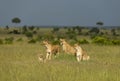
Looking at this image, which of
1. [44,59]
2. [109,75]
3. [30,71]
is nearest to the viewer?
[109,75]

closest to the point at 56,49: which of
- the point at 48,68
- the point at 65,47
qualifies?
the point at 65,47

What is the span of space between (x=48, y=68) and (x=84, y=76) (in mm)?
2263

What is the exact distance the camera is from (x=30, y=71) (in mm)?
13414

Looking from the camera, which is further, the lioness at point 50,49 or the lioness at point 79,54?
the lioness at point 50,49

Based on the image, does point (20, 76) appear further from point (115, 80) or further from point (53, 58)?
point (53, 58)

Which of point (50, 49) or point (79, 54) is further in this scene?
point (50, 49)

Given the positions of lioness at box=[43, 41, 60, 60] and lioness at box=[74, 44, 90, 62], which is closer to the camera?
lioness at box=[74, 44, 90, 62]

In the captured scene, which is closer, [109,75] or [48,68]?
[109,75]

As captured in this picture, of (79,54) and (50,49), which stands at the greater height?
(50,49)

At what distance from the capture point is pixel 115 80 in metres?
11.6

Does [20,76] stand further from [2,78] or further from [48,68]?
[48,68]

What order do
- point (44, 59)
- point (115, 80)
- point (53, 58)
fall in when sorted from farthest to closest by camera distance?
point (53, 58)
point (44, 59)
point (115, 80)

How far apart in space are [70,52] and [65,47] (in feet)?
1.52

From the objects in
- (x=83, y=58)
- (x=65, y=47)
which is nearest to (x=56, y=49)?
(x=65, y=47)
